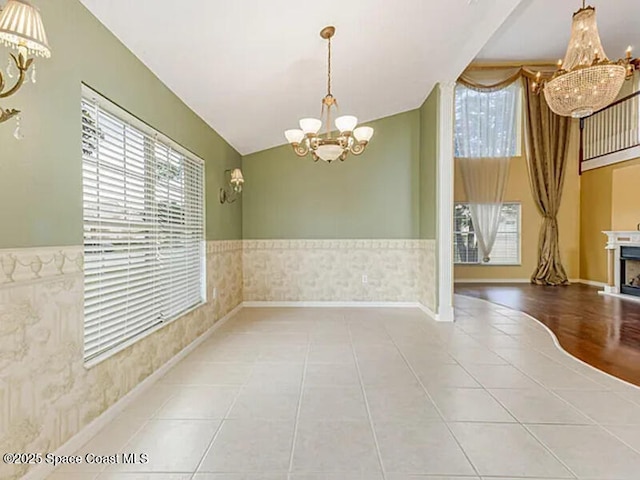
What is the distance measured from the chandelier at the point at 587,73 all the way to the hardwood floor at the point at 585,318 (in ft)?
7.78

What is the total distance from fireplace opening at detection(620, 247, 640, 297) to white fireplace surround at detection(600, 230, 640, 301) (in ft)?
0.18

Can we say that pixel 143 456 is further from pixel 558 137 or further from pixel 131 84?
pixel 558 137

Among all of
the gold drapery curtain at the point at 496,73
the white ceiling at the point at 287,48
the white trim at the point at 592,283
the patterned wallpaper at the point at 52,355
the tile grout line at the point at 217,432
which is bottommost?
the tile grout line at the point at 217,432

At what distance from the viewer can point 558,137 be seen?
7.66 metres

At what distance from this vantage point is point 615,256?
6.34 metres

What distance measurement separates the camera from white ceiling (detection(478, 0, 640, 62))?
17.7ft

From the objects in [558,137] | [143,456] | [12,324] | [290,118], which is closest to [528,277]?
[558,137]

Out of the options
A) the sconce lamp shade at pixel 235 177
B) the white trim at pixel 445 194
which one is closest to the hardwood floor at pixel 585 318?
the white trim at pixel 445 194

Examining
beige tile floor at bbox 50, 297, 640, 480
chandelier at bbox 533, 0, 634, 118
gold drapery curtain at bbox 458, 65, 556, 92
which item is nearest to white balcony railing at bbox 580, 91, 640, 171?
gold drapery curtain at bbox 458, 65, 556, 92

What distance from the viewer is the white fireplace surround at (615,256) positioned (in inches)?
241

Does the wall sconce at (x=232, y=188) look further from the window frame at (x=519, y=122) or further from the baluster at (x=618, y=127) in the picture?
the baluster at (x=618, y=127)

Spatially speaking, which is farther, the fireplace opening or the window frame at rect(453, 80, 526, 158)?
the window frame at rect(453, 80, 526, 158)

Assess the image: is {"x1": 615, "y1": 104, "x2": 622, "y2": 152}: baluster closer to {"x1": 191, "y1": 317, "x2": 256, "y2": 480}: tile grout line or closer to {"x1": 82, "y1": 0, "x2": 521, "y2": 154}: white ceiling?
{"x1": 82, "y1": 0, "x2": 521, "y2": 154}: white ceiling

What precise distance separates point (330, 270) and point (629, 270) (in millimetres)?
5347
